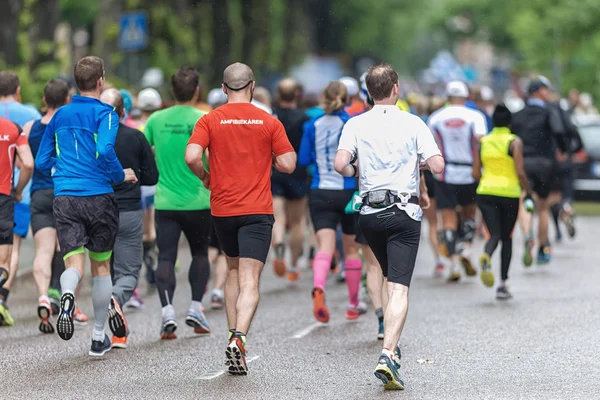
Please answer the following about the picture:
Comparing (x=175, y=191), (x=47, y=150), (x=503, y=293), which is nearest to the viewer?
(x=47, y=150)

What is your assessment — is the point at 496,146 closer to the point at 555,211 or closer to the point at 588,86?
the point at 555,211

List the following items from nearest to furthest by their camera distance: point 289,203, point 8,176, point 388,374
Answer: point 388,374
point 8,176
point 289,203

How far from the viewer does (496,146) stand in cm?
1333

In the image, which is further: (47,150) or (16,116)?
(16,116)

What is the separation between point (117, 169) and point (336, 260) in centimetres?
657

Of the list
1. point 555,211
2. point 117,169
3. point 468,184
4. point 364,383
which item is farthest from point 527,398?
point 555,211

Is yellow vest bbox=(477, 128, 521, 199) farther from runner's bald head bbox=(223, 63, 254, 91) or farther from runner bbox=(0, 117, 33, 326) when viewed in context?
runner's bald head bbox=(223, 63, 254, 91)

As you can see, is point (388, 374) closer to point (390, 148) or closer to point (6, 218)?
point (390, 148)

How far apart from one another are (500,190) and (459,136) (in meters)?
1.61

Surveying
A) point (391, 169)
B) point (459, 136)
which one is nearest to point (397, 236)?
point (391, 169)

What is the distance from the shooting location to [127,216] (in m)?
10.7

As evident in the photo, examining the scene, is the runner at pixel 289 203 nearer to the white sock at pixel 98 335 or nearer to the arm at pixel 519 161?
the arm at pixel 519 161

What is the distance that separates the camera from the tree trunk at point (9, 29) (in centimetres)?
2158

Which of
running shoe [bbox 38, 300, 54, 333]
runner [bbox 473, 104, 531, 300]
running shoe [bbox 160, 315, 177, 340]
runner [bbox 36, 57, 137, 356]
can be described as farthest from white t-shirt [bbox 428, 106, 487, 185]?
runner [bbox 36, 57, 137, 356]
